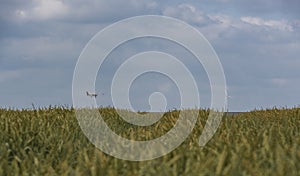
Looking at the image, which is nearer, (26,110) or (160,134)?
(160,134)

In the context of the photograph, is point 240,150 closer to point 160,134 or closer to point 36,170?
point 36,170

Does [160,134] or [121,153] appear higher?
[160,134]

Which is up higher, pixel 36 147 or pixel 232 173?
pixel 36 147

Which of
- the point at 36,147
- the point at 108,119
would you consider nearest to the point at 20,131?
the point at 36,147

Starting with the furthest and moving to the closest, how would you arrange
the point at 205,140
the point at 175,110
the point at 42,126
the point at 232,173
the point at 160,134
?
the point at 175,110 → the point at 42,126 → the point at 160,134 → the point at 205,140 → the point at 232,173

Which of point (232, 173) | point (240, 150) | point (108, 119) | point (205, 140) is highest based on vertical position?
point (108, 119)

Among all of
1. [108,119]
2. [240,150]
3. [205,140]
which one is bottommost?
[240,150]

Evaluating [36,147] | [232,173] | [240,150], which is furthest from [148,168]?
[36,147]

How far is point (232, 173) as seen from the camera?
14.3 feet

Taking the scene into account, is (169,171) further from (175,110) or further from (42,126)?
(175,110)

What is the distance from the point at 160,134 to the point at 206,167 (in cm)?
322

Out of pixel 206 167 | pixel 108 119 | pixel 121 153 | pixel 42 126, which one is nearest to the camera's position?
pixel 206 167

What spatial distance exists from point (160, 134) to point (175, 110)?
5.61 meters

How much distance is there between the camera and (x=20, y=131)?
786 cm
